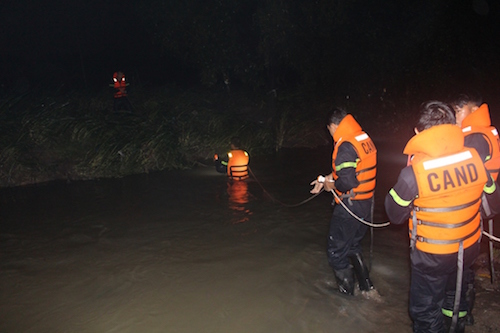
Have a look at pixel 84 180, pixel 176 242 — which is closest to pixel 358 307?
pixel 176 242

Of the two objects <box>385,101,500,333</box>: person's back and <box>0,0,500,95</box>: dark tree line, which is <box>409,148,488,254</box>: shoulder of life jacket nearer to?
<box>385,101,500,333</box>: person's back

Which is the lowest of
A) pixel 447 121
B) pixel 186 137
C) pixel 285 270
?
pixel 285 270

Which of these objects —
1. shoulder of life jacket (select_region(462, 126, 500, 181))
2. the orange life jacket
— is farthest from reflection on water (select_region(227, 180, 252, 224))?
the orange life jacket

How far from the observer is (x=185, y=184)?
11.5m

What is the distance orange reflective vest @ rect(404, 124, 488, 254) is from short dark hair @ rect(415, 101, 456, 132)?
0.07 metres

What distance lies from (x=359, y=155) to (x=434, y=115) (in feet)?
4.85

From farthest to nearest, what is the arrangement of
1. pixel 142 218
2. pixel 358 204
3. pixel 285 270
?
pixel 142 218, pixel 285 270, pixel 358 204

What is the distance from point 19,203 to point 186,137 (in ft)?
20.4

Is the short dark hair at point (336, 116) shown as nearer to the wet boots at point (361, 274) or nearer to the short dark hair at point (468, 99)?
the short dark hair at point (468, 99)

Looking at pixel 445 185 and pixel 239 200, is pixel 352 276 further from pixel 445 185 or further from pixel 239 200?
pixel 239 200

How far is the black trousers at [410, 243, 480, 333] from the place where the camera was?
338cm

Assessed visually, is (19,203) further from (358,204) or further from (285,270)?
(358,204)

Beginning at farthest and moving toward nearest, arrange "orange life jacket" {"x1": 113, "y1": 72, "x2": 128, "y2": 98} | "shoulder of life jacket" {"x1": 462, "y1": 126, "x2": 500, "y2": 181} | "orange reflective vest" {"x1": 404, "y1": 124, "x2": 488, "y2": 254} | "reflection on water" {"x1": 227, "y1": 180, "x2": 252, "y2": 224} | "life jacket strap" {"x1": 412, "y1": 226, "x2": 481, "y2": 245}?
1. "orange life jacket" {"x1": 113, "y1": 72, "x2": 128, "y2": 98}
2. "reflection on water" {"x1": 227, "y1": 180, "x2": 252, "y2": 224}
3. "shoulder of life jacket" {"x1": 462, "y1": 126, "x2": 500, "y2": 181}
4. "life jacket strap" {"x1": 412, "y1": 226, "x2": 481, "y2": 245}
5. "orange reflective vest" {"x1": 404, "y1": 124, "x2": 488, "y2": 254}

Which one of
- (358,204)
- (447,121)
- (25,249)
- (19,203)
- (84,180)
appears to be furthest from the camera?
(84,180)
